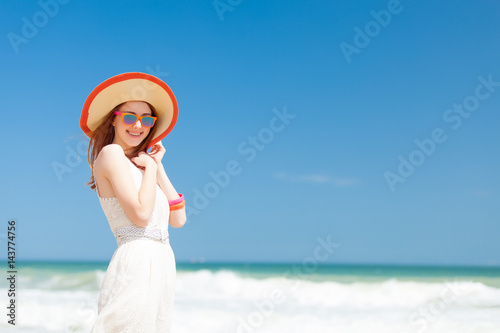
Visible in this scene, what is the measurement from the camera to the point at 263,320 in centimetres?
925

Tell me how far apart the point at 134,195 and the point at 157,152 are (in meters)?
0.49

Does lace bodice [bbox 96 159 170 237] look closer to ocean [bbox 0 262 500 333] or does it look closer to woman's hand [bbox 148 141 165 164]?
woman's hand [bbox 148 141 165 164]

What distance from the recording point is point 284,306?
11.9m

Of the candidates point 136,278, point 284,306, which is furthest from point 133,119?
point 284,306

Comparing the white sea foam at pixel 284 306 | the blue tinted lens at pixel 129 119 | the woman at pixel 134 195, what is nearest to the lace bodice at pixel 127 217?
the woman at pixel 134 195

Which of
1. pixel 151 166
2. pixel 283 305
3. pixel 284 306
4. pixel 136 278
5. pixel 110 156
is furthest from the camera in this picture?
pixel 283 305

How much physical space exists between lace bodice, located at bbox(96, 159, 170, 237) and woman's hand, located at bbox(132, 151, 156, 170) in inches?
1.3

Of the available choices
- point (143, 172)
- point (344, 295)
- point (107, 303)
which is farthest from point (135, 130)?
point (344, 295)

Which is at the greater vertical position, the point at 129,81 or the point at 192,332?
the point at 129,81

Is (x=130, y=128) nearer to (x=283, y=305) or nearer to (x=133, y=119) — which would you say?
(x=133, y=119)

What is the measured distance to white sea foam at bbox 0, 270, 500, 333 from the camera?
906 centimetres

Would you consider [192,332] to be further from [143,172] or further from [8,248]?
[143,172]

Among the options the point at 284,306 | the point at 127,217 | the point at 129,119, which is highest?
the point at 129,119

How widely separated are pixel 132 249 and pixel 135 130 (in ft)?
2.11
